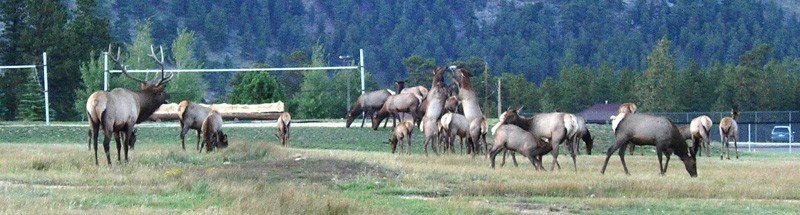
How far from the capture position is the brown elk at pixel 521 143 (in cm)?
2591

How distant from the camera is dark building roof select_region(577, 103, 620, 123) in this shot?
8719cm

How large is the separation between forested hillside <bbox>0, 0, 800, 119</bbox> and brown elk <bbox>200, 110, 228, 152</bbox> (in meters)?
56.1

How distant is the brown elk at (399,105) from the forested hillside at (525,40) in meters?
45.3

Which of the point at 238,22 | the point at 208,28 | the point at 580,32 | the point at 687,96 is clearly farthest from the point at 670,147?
the point at 580,32

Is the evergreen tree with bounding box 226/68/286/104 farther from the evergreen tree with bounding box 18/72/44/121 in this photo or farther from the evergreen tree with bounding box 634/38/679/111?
the evergreen tree with bounding box 634/38/679/111

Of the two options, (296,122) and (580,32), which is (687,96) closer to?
(296,122)

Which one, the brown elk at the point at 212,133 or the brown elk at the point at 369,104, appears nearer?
the brown elk at the point at 212,133

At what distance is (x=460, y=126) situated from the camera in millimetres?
32125

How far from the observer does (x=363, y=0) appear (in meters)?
176

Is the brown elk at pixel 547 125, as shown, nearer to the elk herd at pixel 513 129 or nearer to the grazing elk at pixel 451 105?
the elk herd at pixel 513 129

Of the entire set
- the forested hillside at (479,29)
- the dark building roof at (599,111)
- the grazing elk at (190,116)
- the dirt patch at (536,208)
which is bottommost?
the dark building roof at (599,111)

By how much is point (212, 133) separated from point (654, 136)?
381 inches

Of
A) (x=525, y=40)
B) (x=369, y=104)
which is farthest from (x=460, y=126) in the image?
(x=525, y=40)

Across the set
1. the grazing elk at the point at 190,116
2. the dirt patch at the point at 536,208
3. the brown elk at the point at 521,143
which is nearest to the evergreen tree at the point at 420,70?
the grazing elk at the point at 190,116
